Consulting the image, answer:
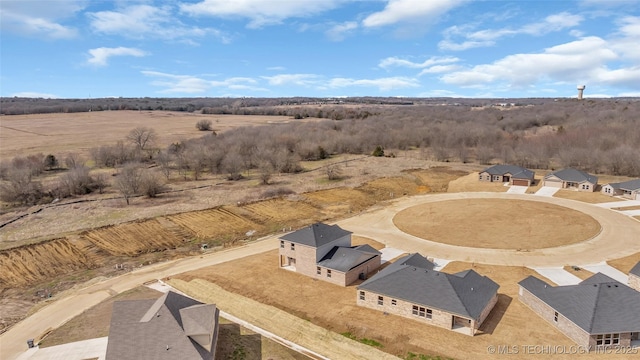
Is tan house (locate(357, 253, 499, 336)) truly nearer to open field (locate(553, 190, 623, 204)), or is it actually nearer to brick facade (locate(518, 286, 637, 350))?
brick facade (locate(518, 286, 637, 350))

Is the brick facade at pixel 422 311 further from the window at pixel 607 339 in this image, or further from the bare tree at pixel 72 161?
the bare tree at pixel 72 161

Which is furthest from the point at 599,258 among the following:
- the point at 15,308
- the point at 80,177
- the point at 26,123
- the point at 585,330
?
the point at 26,123

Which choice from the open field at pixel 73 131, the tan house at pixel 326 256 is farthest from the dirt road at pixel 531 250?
the open field at pixel 73 131

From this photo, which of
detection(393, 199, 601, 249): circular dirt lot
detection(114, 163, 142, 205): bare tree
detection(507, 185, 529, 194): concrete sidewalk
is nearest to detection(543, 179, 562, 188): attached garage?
detection(507, 185, 529, 194): concrete sidewalk

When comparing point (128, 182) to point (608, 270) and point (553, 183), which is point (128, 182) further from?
point (553, 183)

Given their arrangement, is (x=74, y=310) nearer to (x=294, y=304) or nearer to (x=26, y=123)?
(x=294, y=304)

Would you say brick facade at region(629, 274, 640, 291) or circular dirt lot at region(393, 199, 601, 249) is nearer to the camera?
brick facade at region(629, 274, 640, 291)

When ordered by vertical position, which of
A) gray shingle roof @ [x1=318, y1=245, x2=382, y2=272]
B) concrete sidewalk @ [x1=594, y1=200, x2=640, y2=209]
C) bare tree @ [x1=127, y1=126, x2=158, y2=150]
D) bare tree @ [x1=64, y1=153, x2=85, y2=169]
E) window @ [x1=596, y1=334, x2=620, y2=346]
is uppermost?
bare tree @ [x1=127, y1=126, x2=158, y2=150]
